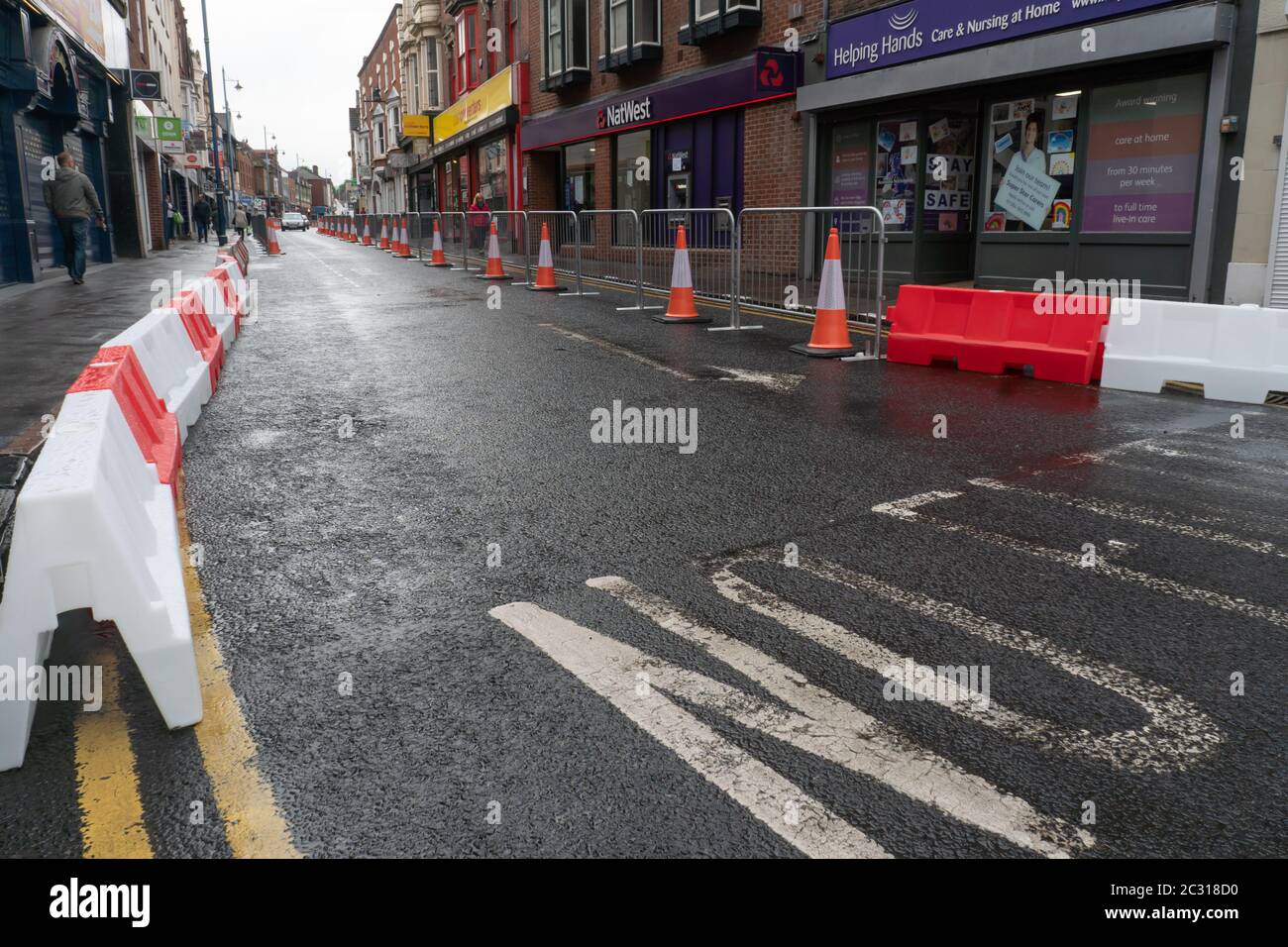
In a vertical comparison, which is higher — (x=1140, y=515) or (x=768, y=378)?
(x=768, y=378)

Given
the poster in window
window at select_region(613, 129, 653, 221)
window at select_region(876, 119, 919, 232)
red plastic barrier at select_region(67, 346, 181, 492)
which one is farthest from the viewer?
window at select_region(613, 129, 653, 221)

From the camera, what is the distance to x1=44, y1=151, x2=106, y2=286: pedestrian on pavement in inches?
669

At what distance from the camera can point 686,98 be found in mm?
20266

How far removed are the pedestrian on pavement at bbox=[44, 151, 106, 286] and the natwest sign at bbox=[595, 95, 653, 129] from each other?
1091 cm

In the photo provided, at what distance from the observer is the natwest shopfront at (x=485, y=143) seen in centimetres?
3088

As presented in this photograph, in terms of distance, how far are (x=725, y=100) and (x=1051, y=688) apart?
697 inches

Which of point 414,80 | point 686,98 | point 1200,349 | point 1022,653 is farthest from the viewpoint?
point 414,80

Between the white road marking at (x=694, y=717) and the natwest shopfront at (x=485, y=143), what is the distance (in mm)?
29224

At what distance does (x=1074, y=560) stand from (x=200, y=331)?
7.41 meters

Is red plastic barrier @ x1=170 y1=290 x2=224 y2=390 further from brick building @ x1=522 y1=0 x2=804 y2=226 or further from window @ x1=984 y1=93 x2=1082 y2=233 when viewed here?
brick building @ x1=522 y1=0 x2=804 y2=226

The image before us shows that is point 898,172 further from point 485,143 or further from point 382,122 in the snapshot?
point 382,122

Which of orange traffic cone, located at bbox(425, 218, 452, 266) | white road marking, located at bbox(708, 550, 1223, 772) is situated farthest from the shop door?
white road marking, located at bbox(708, 550, 1223, 772)

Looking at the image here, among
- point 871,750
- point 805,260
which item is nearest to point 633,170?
point 805,260

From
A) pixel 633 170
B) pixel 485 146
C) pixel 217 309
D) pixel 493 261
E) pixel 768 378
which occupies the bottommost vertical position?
pixel 768 378
